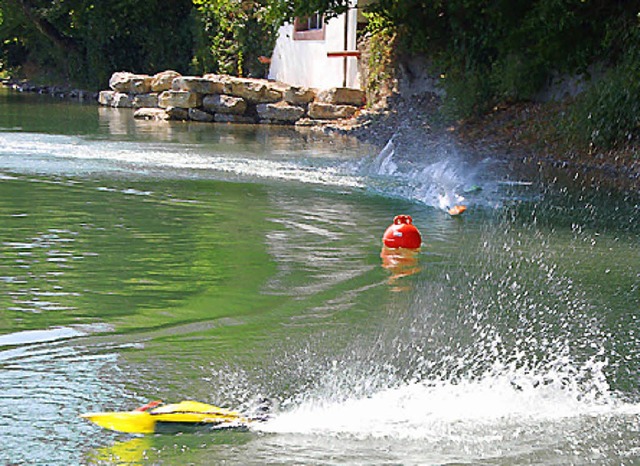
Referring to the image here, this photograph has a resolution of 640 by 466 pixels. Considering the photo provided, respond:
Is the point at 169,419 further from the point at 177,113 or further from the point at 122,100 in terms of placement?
the point at 122,100

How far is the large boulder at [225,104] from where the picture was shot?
26413mm

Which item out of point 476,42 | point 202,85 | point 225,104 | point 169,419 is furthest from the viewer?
point 202,85

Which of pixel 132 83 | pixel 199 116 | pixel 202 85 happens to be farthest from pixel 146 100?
pixel 199 116

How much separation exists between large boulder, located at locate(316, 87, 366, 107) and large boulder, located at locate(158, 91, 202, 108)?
12.2ft

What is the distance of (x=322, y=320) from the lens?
7.06 m

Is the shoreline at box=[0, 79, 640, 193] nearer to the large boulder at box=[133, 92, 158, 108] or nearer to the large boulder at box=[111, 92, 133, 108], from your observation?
the large boulder at box=[133, 92, 158, 108]

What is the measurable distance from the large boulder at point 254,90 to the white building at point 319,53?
1668 millimetres

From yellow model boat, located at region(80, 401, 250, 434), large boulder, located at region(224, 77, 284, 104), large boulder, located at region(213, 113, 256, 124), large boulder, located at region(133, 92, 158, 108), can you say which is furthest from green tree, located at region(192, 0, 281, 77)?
yellow model boat, located at region(80, 401, 250, 434)

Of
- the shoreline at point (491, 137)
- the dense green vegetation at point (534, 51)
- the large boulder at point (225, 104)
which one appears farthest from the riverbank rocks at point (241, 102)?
the dense green vegetation at point (534, 51)

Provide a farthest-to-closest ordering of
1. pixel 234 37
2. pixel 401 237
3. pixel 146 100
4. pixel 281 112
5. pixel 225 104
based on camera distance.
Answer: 1. pixel 234 37
2. pixel 146 100
3. pixel 225 104
4. pixel 281 112
5. pixel 401 237

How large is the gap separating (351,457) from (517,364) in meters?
1.88

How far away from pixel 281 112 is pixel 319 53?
2722mm

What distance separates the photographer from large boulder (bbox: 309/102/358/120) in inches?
992

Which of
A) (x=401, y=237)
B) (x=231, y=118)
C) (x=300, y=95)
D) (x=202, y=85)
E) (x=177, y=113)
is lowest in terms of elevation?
(x=401, y=237)
